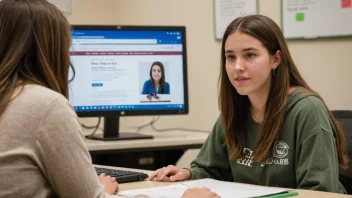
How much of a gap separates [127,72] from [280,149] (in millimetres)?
1292

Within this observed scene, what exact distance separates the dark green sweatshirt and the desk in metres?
0.76

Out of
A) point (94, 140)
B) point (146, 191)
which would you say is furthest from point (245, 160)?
point (94, 140)

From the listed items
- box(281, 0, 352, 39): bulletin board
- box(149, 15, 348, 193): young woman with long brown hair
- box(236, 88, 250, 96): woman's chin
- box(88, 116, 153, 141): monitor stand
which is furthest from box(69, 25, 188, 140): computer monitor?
box(236, 88, 250, 96): woman's chin

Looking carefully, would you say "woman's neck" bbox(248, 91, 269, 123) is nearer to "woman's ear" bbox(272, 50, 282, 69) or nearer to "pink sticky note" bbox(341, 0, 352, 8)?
"woman's ear" bbox(272, 50, 282, 69)

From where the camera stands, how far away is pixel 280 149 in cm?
178

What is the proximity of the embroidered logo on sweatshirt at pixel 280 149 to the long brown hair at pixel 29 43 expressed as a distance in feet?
2.75

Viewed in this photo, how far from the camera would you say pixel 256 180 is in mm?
1842

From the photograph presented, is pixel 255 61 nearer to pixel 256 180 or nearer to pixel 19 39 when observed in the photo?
pixel 256 180

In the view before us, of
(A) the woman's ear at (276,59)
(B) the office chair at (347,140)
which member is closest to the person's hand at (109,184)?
(A) the woman's ear at (276,59)

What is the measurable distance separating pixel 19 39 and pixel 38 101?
0.47 ft

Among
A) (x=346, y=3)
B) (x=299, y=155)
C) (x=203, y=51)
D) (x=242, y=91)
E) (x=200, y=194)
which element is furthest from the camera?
(x=203, y=51)

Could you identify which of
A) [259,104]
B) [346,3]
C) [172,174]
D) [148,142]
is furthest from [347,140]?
[148,142]

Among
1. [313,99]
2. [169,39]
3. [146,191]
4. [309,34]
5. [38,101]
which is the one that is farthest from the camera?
[169,39]

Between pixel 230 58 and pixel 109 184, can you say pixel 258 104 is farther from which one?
pixel 109 184
